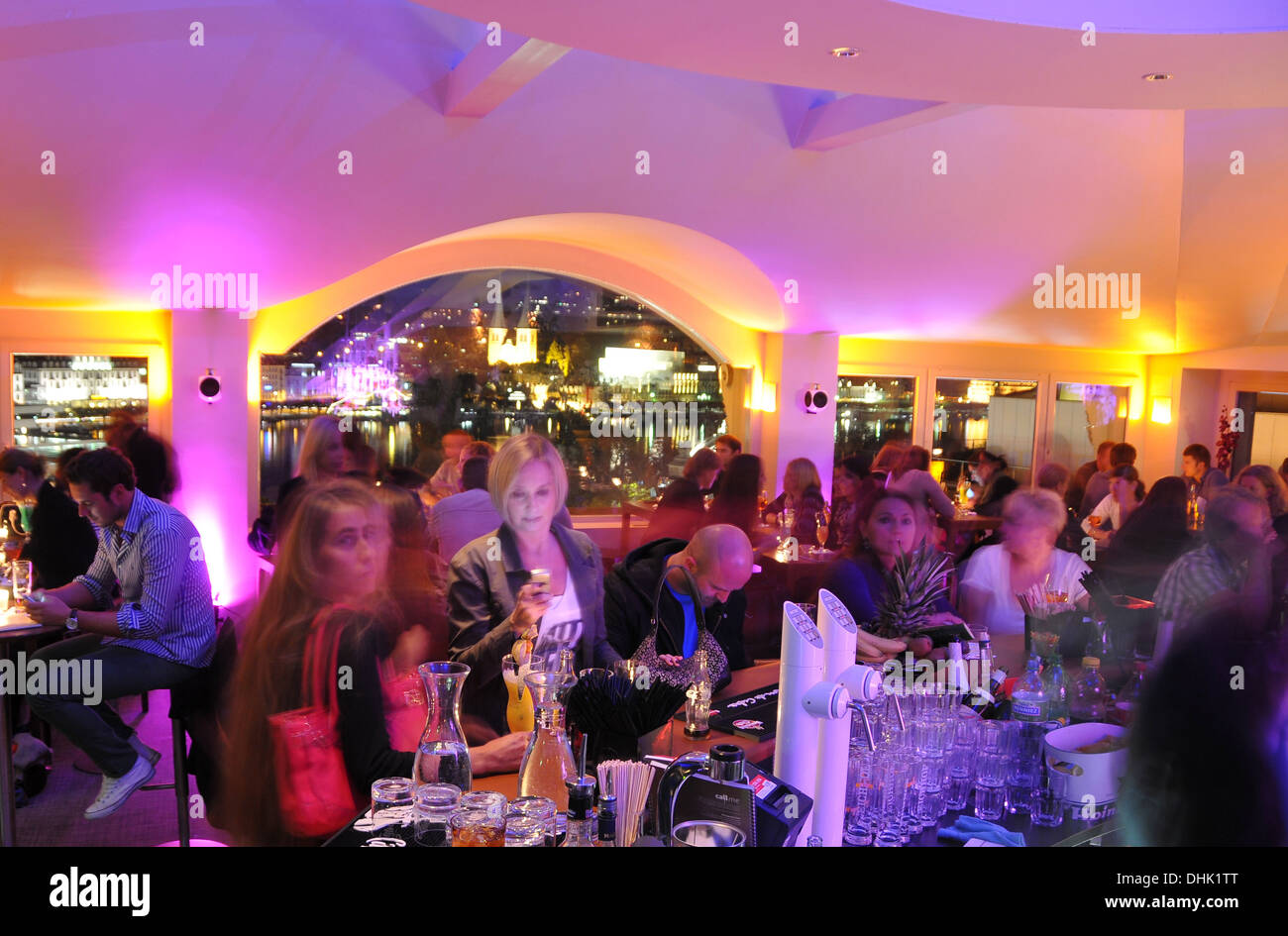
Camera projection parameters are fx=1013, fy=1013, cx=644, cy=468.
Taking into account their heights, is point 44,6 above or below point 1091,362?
above

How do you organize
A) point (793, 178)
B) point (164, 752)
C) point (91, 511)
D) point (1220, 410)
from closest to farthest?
point (91, 511) < point (164, 752) < point (793, 178) < point (1220, 410)

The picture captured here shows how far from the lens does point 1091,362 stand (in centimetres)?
1093

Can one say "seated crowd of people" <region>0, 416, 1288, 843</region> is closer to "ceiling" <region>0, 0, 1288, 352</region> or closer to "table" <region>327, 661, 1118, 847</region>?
"table" <region>327, 661, 1118, 847</region>

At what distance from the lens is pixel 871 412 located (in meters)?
10.1

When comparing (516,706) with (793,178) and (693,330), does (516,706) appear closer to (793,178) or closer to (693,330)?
(793,178)

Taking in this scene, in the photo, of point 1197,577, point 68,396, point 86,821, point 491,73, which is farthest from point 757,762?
point 68,396

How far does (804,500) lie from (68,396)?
528 centimetres

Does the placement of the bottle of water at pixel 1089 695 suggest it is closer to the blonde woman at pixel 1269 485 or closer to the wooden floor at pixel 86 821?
the wooden floor at pixel 86 821

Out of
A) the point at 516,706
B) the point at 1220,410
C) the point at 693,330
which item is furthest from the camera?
the point at 1220,410

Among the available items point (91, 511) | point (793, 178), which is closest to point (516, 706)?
point (91, 511)

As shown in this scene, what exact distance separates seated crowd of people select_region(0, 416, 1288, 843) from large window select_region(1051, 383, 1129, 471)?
5.18 meters

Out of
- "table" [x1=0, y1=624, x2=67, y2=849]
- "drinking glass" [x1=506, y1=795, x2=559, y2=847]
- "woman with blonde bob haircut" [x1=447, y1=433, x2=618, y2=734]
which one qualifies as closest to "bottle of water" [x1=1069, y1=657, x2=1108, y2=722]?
"woman with blonde bob haircut" [x1=447, y1=433, x2=618, y2=734]

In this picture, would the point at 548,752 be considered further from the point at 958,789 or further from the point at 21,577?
the point at 21,577

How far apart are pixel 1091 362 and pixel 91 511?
9958mm
